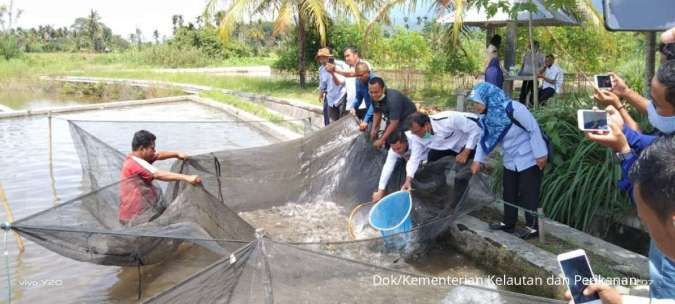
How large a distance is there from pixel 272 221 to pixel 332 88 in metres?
2.38

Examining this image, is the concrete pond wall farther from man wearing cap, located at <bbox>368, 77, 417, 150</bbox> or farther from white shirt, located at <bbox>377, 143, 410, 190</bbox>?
man wearing cap, located at <bbox>368, 77, 417, 150</bbox>

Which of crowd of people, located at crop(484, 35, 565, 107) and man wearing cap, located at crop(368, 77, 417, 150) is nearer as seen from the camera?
man wearing cap, located at crop(368, 77, 417, 150)

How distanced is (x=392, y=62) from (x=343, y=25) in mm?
3229

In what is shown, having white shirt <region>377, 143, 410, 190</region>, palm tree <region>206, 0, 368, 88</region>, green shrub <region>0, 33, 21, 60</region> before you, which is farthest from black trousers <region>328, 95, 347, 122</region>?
green shrub <region>0, 33, 21, 60</region>

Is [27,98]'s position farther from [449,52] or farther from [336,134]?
[336,134]

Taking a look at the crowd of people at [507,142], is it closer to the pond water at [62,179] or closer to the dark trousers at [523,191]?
the dark trousers at [523,191]

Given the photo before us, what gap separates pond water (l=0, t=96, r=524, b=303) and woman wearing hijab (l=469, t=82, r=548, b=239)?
27.1 inches

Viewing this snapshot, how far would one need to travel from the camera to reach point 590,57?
11703mm

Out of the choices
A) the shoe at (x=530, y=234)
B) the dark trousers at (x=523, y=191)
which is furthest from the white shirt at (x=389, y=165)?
the shoe at (x=530, y=234)

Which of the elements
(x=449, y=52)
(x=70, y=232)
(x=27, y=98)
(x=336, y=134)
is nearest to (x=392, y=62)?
(x=449, y=52)

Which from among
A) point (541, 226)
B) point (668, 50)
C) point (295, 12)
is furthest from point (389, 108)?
point (295, 12)

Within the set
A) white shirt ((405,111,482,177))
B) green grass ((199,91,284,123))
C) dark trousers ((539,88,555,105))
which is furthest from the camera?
green grass ((199,91,284,123))

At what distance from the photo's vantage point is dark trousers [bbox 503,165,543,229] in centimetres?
400

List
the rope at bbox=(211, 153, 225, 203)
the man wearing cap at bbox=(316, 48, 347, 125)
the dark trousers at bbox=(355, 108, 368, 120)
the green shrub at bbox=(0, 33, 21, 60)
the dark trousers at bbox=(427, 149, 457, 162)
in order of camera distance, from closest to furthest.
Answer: the dark trousers at bbox=(427, 149, 457, 162)
the rope at bbox=(211, 153, 225, 203)
the dark trousers at bbox=(355, 108, 368, 120)
the man wearing cap at bbox=(316, 48, 347, 125)
the green shrub at bbox=(0, 33, 21, 60)
